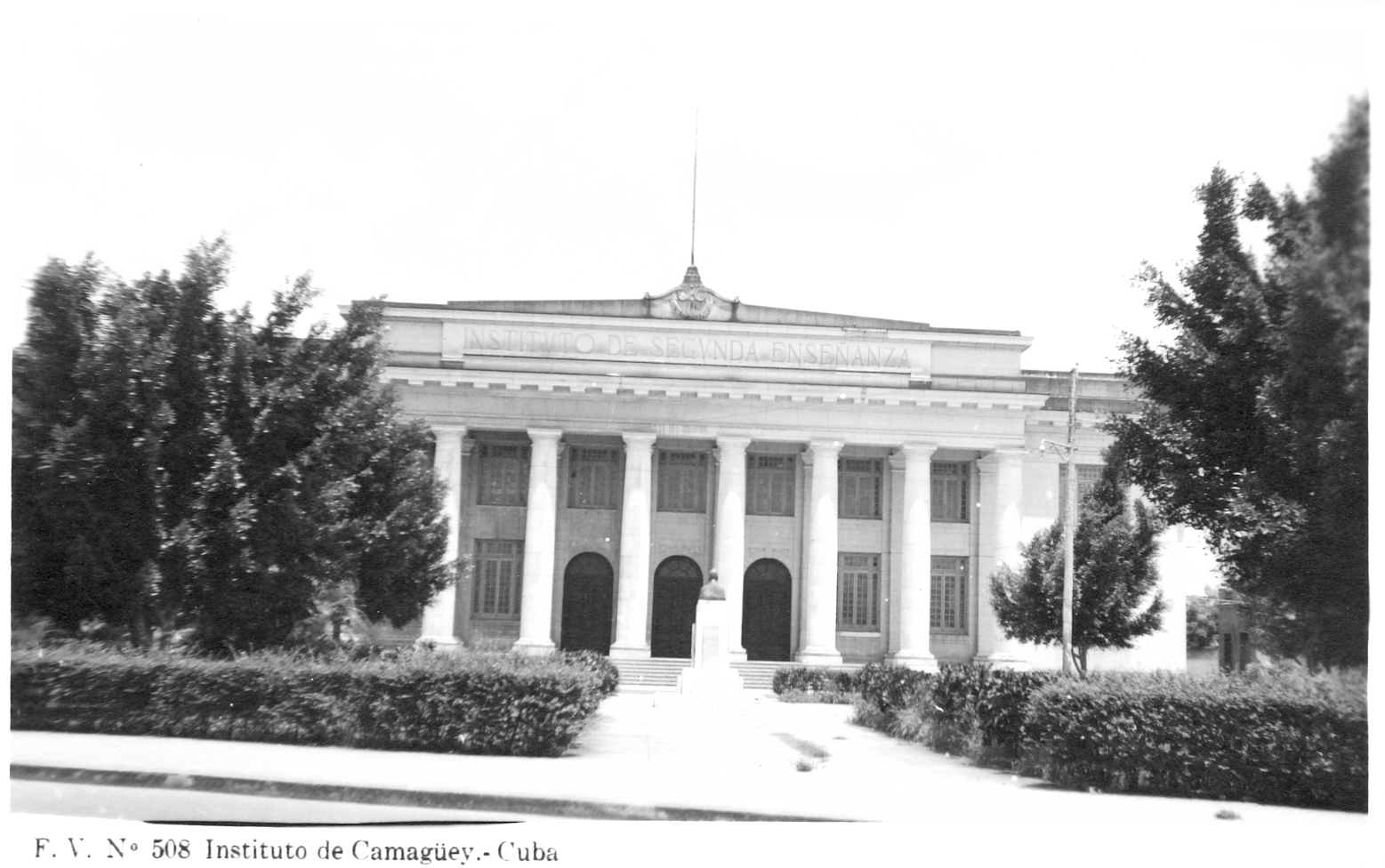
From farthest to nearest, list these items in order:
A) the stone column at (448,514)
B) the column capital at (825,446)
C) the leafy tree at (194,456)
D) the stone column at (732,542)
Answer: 1. the column capital at (825,446)
2. the stone column at (732,542)
3. the stone column at (448,514)
4. the leafy tree at (194,456)

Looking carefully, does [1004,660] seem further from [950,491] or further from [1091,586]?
[950,491]

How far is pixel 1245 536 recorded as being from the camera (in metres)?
11.9

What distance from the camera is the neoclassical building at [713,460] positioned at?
18969 millimetres

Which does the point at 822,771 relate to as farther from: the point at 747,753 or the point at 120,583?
the point at 120,583

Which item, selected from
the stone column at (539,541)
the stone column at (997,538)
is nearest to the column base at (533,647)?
the stone column at (539,541)

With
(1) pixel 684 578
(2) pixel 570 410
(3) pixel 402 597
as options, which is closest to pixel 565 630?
(1) pixel 684 578

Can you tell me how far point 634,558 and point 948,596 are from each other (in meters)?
6.94

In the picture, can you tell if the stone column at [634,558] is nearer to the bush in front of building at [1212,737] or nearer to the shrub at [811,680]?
the shrub at [811,680]

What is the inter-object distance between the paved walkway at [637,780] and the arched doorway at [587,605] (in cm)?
1167

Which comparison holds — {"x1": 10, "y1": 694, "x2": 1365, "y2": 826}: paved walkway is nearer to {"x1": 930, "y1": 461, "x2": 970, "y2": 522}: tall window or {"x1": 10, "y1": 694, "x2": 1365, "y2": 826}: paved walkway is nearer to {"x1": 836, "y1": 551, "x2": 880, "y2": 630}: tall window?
{"x1": 930, "y1": 461, "x2": 970, "y2": 522}: tall window

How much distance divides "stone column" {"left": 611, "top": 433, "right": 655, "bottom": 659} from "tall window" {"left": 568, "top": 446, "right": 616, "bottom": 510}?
44cm

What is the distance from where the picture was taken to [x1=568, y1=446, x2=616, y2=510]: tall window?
22.3 m

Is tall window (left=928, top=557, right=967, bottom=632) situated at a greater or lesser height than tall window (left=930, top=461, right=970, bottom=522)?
lesser

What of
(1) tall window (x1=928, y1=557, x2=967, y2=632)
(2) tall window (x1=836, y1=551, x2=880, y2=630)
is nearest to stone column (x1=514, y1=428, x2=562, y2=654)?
(1) tall window (x1=928, y1=557, x2=967, y2=632)
